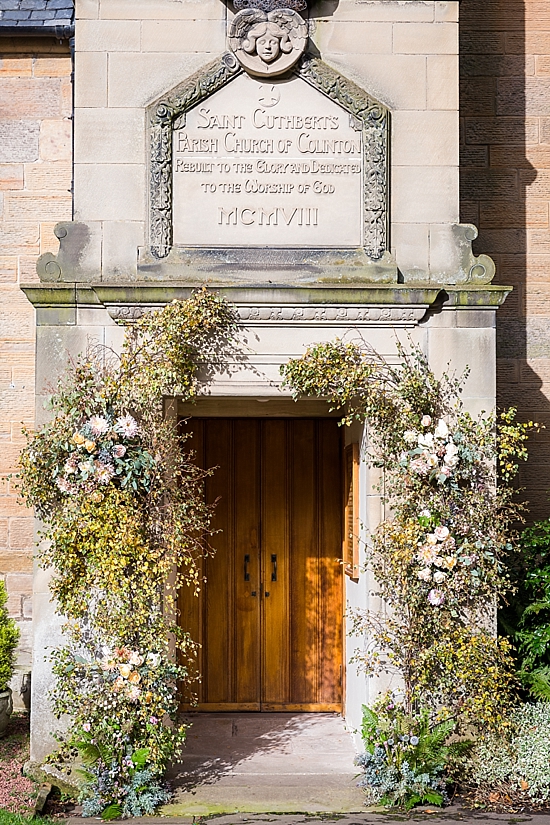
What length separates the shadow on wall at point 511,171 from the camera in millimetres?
8602

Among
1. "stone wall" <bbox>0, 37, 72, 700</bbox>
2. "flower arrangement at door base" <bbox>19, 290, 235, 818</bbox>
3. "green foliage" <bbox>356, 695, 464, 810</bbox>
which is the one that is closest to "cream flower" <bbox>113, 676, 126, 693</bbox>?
"flower arrangement at door base" <bbox>19, 290, 235, 818</bbox>

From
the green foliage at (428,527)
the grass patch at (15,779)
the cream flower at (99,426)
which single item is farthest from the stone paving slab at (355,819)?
the cream flower at (99,426)

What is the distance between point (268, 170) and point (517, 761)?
14.3ft

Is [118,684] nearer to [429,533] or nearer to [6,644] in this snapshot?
[6,644]

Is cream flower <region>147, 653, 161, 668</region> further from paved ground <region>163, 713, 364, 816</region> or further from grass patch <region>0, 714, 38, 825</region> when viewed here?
grass patch <region>0, 714, 38, 825</region>

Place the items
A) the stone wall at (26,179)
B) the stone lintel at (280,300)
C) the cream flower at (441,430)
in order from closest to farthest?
the cream flower at (441,430) → the stone lintel at (280,300) → the stone wall at (26,179)

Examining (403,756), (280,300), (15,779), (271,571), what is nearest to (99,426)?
(280,300)

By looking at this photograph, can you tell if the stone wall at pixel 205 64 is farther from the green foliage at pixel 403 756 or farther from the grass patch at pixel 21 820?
the grass patch at pixel 21 820

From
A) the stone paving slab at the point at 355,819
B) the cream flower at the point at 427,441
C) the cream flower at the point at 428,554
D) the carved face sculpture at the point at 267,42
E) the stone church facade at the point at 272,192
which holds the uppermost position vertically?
the carved face sculpture at the point at 267,42

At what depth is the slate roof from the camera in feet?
28.0

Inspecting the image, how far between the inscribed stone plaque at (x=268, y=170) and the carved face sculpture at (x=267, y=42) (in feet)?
0.64

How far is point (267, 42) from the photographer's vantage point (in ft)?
21.9

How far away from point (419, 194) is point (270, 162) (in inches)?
43.2

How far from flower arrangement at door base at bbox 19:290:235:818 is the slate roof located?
366 centimetres
